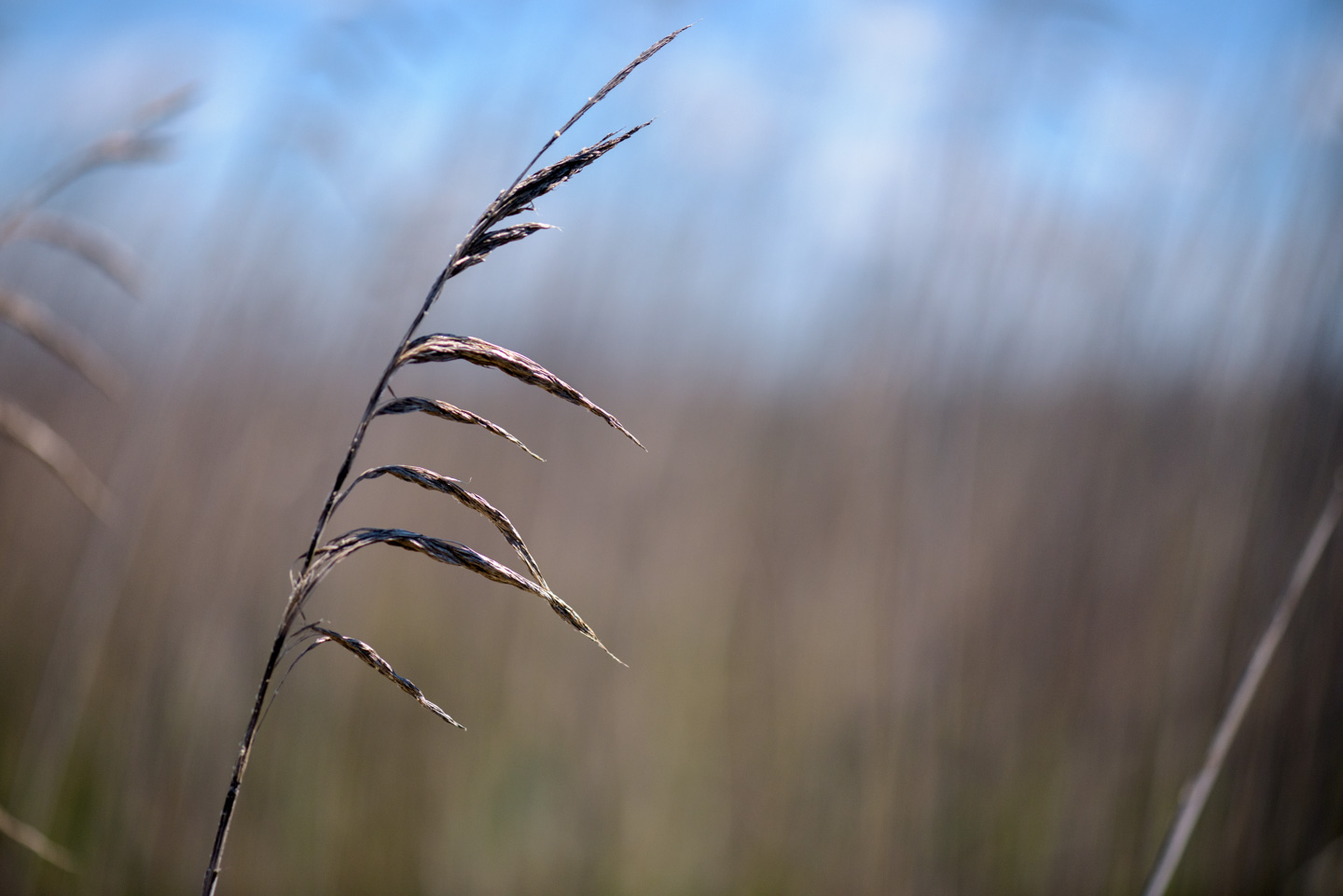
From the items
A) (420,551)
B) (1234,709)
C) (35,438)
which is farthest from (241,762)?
(1234,709)

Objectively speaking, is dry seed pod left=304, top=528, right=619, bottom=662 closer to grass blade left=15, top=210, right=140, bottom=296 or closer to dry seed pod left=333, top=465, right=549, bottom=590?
dry seed pod left=333, top=465, right=549, bottom=590

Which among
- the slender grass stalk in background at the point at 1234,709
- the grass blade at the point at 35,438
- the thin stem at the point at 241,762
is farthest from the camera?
the slender grass stalk in background at the point at 1234,709

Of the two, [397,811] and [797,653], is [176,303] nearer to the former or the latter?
[397,811]

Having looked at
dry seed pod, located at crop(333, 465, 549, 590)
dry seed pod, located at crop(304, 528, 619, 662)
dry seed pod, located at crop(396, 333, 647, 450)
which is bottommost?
dry seed pod, located at crop(304, 528, 619, 662)

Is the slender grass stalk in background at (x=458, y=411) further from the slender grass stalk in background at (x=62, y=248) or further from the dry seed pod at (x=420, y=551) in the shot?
the slender grass stalk in background at (x=62, y=248)

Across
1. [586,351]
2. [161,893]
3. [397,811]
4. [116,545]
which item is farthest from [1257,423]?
[161,893]

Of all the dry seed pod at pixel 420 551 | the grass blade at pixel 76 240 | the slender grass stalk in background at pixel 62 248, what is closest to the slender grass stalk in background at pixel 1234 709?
the dry seed pod at pixel 420 551

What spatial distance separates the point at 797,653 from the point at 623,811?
22.6 inches

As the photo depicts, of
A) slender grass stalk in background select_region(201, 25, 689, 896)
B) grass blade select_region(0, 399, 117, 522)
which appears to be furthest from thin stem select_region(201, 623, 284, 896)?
grass blade select_region(0, 399, 117, 522)

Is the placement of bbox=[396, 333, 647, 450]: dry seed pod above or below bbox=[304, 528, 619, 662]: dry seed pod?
above

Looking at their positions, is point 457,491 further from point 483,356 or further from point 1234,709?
point 1234,709

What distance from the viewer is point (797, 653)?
192cm

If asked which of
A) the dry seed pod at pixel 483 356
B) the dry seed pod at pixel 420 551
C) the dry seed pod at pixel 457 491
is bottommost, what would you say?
the dry seed pod at pixel 420 551

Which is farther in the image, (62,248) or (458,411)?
(62,248)
